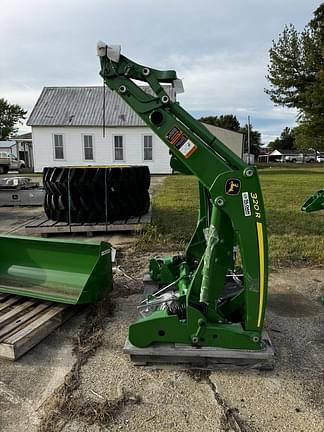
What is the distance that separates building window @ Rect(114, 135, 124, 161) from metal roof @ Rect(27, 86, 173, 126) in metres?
0.76

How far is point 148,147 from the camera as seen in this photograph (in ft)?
70.2

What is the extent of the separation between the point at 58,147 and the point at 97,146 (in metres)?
2.22

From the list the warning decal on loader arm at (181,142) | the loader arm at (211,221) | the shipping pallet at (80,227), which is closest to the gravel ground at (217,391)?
the loader arm at (211,221)

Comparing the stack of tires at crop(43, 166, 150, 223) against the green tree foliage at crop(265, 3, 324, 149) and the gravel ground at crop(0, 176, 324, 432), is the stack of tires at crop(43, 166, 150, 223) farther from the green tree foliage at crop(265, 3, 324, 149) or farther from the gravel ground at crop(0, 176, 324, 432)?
the green tree foliage at crop(265, 3, 324, 149)

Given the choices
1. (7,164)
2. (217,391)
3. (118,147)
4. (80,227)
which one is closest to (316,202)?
(217,391)

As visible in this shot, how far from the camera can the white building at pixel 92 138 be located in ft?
69.3

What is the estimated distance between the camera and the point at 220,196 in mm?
2391

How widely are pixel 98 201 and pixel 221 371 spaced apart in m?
4.04

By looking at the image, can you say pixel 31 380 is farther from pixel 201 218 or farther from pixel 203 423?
pixel 201 218

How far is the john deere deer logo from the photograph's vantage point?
7.81 feet

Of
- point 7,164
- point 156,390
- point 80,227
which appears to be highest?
point 7,164

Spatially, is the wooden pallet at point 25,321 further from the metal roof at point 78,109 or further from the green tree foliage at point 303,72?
the green tree foliage at point 303,72

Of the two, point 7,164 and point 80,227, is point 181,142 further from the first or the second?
point 7,164

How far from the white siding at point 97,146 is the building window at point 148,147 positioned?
0.57 ft
